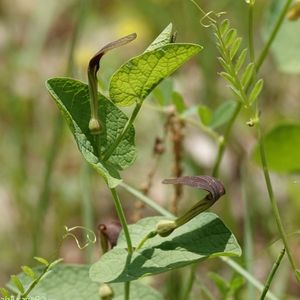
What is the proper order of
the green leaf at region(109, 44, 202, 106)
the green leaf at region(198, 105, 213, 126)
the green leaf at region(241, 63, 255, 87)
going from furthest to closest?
the green leaf at region(198, 105, 213, 126) < the green leaf at region(241, 63, 255, 87) < the green leaf at region(109, 44, 202, 106)

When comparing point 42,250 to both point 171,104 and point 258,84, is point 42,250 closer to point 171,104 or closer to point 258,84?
point 171,104

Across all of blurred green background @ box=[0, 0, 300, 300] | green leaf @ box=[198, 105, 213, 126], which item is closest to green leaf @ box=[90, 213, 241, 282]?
green leaf @ box=[198, 105, 213, 126]

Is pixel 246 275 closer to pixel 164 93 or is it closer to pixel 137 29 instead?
pixel 164 93

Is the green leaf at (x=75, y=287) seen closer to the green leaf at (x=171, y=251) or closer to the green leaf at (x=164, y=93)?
the green leaf at (x=171, y=251)

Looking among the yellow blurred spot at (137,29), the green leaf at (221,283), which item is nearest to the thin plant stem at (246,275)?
the green leaf at (221,283)

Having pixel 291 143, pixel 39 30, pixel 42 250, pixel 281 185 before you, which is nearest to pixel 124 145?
pixel 291 143

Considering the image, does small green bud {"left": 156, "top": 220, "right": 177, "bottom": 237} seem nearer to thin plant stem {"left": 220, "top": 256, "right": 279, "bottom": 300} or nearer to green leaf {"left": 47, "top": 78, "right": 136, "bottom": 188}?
green leaf {"left": 47, "top": 78, "right": 136, "bottom": 188}

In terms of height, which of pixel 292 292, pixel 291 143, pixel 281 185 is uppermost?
pixel 291 143

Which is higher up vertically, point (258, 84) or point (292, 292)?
point (258, 84)
